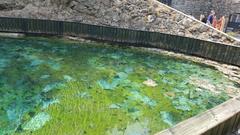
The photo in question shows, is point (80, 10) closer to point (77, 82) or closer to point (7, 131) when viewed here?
point (77, 82)

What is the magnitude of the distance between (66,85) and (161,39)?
6.48m

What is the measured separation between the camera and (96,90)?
868 cm

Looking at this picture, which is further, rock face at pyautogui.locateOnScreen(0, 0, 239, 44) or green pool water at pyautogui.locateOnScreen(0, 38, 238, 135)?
rock face at pyautogui.locateOnScreen(0, 0, 239, 44)

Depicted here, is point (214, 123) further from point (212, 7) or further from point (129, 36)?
point (212, 7)

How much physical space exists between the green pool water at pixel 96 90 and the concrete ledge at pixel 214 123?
9.96 feet

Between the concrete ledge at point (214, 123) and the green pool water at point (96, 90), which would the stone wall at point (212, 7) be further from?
the concrete ledge at point (214, 123)

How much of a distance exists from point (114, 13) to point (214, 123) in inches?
470

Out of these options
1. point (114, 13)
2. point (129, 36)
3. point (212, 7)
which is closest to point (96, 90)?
point (129, 36)

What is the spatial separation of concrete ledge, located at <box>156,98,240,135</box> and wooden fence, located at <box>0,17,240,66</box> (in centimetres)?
856

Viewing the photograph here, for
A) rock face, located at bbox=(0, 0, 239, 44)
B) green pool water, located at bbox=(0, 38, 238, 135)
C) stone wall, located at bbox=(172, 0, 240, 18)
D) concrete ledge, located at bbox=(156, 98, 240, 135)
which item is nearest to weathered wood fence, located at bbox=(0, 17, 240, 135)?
rock face, located at bbox=(0, 0, 239, 44)

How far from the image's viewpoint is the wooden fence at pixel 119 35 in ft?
40.2

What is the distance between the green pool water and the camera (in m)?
6.76

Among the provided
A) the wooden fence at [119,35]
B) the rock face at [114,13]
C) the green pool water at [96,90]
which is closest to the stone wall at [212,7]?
the rock face at [114,13]

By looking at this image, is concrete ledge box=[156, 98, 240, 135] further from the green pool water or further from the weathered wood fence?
the weathered wood fence
